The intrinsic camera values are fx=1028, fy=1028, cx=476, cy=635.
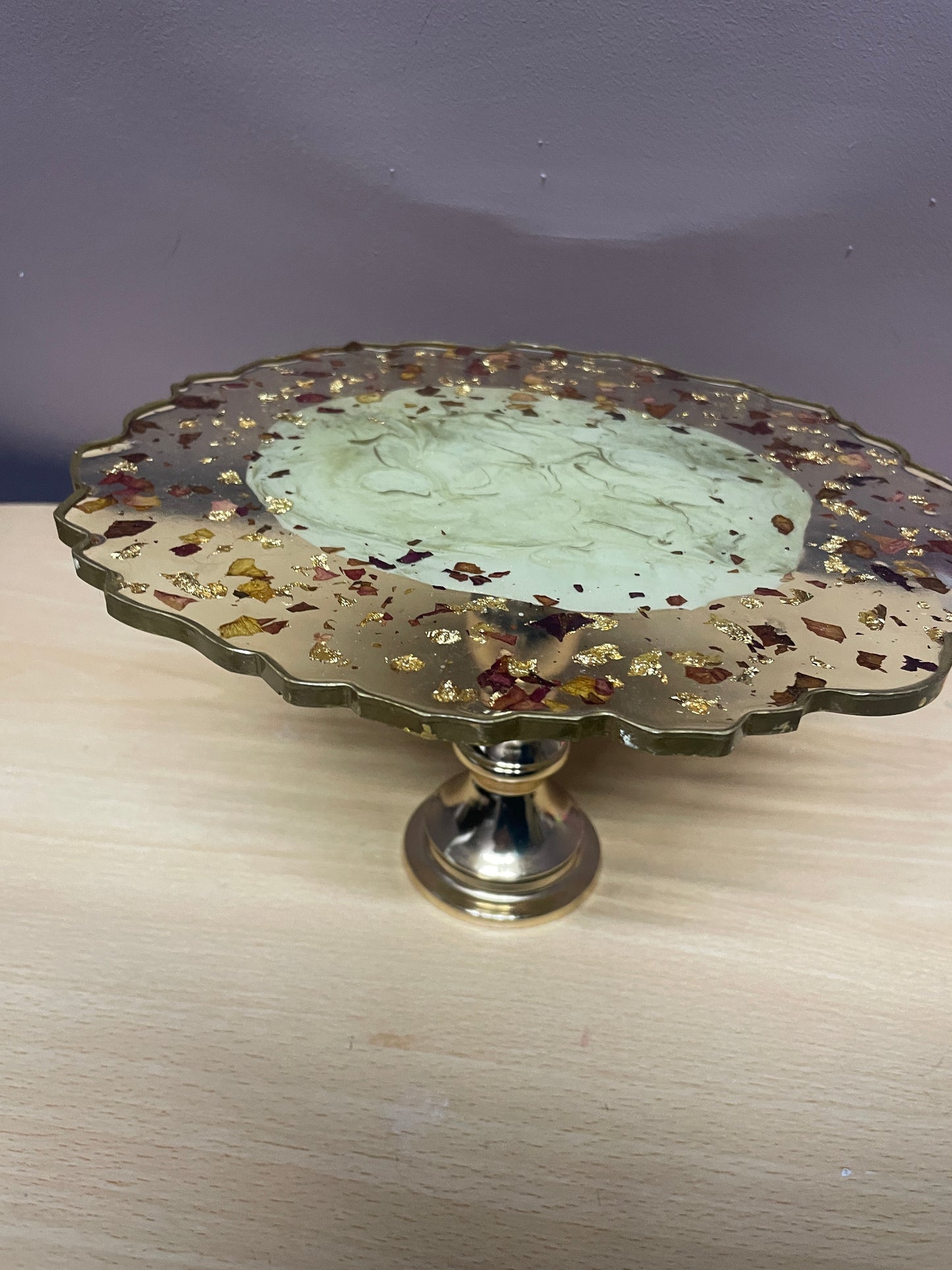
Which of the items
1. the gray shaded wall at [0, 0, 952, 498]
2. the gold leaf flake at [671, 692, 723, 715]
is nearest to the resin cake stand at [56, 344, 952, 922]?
the gold leaf flake at [671, 692, 723, 715]

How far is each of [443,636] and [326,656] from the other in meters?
0.08

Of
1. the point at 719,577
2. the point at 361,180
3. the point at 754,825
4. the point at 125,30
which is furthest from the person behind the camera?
the point at 361,180

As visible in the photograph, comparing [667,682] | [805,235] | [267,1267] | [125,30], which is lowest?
[267,1267]

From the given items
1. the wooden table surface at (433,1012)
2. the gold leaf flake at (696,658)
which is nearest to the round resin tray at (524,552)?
the gold leaf flake at (696,658)

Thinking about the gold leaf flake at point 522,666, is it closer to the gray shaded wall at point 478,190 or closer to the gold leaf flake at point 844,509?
the gold leaf flake at point 844,509

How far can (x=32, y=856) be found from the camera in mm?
959

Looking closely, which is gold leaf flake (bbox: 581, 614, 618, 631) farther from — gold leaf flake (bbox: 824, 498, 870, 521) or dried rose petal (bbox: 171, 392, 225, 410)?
dried rose petal (bbox: 171, 392, 225, 410)

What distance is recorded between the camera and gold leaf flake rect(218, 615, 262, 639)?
66 cm

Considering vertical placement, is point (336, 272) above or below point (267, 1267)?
above

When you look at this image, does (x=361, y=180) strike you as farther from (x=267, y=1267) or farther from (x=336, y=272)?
(x=267, y=1267)

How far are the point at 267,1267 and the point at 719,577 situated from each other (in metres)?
0.56

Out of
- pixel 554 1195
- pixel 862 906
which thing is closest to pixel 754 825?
pixel 862 906

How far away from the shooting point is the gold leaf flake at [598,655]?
651mm

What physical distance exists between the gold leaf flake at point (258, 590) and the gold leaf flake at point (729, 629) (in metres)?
0.30
